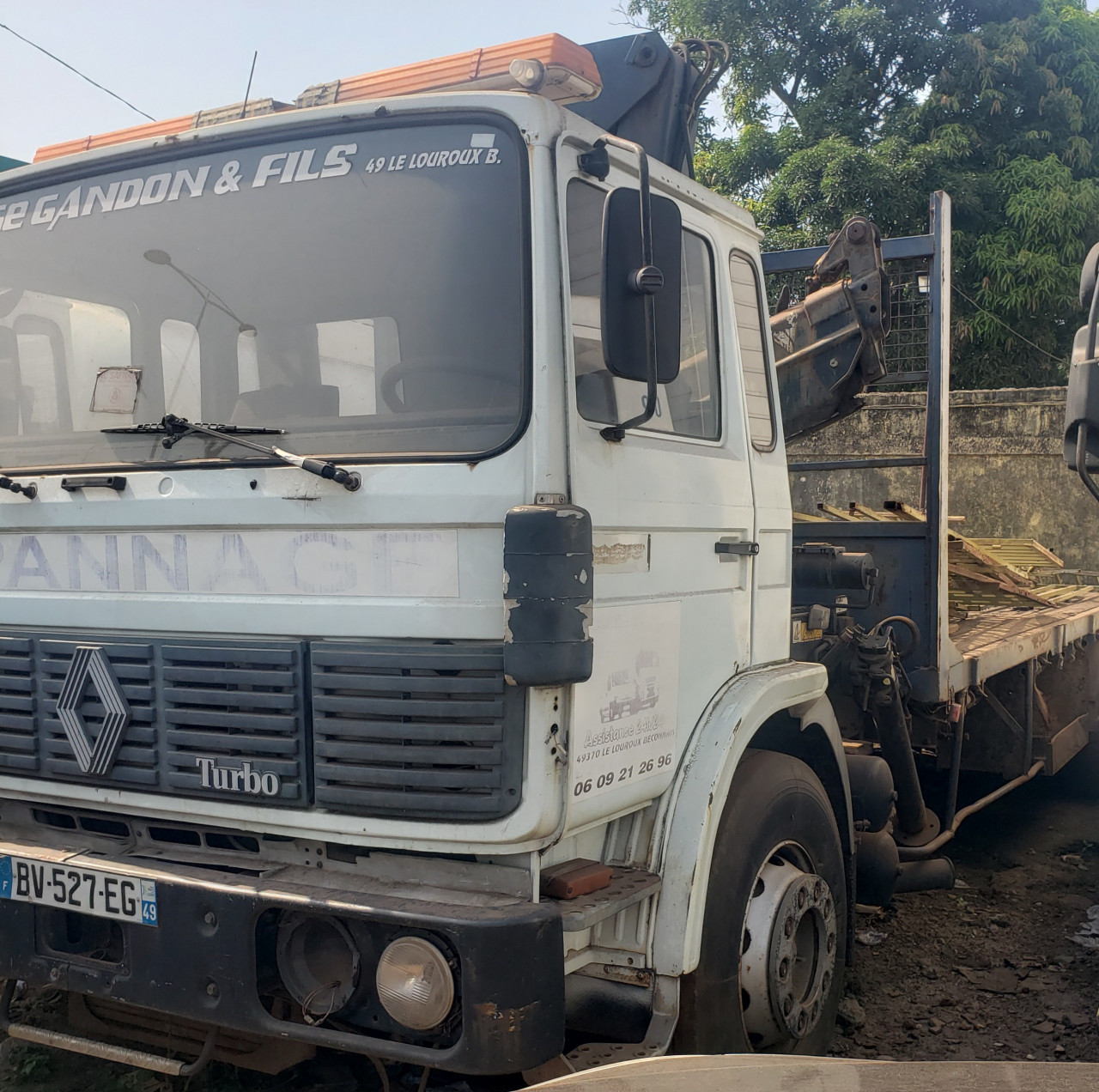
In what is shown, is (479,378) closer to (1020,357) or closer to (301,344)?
(301,344)

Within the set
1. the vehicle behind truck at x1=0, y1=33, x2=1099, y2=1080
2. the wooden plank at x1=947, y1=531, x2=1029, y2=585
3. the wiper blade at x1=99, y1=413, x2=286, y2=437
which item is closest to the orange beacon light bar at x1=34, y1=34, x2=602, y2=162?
the vehicle behind truck at x1=0, y1=33, x2=1099, y2=1080

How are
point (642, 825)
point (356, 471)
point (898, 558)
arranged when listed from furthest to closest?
point (898, 558) → point (642, 825) → point (356, 471)

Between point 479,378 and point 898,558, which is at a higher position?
point 479,378

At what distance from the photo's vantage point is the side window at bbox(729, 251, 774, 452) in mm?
3320

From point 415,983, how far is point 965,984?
273cm

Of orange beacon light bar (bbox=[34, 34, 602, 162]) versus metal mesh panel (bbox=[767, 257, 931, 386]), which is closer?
orange beacon light bar (bbox=[34, 34, 602, 162])

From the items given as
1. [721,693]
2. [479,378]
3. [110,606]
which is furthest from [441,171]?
[721,693]

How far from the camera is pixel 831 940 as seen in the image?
3.35 meters

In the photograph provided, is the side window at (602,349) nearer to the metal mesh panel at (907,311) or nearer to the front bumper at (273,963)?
the front bumper at (273,963)

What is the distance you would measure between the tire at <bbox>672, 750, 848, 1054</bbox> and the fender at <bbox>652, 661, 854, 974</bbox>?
0.10 metres

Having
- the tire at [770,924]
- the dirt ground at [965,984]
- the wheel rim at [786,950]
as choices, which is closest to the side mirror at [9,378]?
the dirt ground at [965,984]

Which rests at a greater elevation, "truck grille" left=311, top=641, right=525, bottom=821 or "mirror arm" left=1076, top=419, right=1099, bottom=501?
"mirror arm" left=1076, top=419, right=1099, bottom=501

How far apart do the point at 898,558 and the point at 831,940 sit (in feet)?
5.71

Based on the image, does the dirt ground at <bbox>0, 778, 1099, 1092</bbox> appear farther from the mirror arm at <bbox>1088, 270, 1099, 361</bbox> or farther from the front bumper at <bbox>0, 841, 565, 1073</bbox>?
the mirror arm at <bbox>1088, 270, 1099, 361</bbox>
